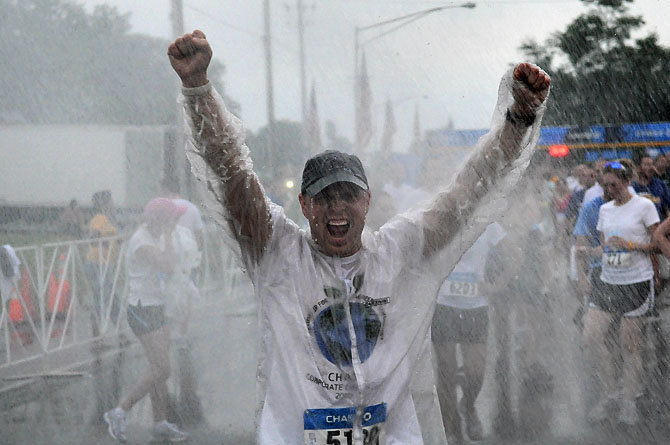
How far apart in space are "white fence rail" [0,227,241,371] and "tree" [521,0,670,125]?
6.07 meters

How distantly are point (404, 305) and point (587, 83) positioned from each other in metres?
10.8

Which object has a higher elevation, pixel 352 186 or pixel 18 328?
pixel 352 186

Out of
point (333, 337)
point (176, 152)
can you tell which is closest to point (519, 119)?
point (333, 337)

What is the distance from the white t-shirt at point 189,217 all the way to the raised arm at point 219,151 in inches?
162

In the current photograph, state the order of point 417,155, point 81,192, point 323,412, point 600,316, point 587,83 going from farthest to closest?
point 587,83
point 81,192
point 417,155
point 600,316
point 323,412

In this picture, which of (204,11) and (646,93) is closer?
(204,11)

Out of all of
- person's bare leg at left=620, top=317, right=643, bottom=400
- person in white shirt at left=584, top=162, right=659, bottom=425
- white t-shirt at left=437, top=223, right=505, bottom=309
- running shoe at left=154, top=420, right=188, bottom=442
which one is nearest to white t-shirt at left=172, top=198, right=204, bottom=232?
running shoe at left=154, top=420, right=188, bottom=442

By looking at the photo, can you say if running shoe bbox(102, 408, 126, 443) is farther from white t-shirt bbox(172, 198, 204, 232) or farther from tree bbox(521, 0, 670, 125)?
tree bbox(521, 0, 670, 125)

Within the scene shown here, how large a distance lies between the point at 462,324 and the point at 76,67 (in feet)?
14.4

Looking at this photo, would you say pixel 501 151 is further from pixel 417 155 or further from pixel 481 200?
pixel 417 155

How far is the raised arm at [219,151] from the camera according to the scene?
78.9 inches

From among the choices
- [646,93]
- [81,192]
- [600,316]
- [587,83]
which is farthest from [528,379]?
[646,93]

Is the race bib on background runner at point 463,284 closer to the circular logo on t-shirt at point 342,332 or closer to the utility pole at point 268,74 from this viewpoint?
the utility pole at point 268,74

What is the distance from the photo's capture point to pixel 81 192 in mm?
7738
